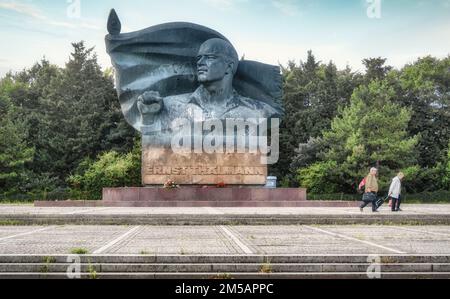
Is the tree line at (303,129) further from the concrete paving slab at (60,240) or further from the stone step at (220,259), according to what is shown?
the stone step at (220,259)

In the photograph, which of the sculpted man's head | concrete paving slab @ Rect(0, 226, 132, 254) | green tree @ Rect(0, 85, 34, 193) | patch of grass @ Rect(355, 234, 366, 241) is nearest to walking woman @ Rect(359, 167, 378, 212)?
patch of grass @ Rect(355, 234, 366, 241)

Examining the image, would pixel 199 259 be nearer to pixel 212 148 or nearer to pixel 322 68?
pixel 212 148

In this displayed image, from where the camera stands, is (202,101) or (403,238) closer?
(403,238)

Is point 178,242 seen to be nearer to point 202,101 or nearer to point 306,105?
point 202,101

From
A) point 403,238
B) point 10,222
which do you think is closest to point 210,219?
point 10,222

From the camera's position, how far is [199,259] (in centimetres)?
723

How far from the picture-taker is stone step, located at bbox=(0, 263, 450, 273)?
6914 mm

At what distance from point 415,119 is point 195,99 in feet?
77.1

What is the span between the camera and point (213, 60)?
71.3 feet

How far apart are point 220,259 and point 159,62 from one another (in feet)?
54.9

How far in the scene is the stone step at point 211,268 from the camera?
691 cm

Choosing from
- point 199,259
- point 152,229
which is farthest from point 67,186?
point 199,259

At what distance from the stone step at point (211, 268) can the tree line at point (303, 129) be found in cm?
2862

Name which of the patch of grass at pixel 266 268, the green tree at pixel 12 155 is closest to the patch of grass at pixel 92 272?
the patch of grass at pixel 266 268
